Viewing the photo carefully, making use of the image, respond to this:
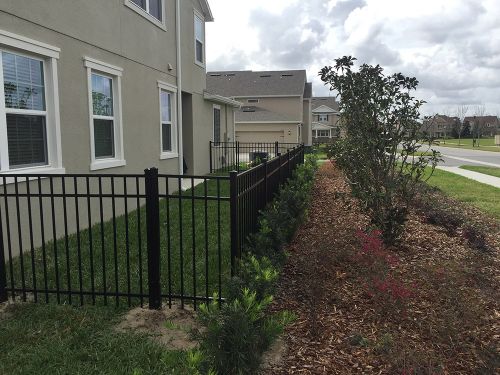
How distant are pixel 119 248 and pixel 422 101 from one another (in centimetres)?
437

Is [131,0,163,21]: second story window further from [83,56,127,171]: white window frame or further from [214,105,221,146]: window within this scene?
[214,105,221,146]: window

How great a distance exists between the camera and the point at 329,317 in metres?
3.85

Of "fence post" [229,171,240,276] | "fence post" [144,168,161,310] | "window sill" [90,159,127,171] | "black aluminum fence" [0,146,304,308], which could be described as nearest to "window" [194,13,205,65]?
"window sill" [90,159,127,171]

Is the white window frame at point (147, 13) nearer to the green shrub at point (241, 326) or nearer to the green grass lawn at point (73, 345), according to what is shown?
the green grass lawn at point (73, 345)

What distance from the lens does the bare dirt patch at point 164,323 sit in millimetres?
3445

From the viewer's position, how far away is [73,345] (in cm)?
337

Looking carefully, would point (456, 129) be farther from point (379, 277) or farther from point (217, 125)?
point (379, 277)

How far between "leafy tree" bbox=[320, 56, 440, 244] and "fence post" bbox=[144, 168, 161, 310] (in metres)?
2.99

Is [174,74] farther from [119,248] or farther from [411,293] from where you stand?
[411,293]

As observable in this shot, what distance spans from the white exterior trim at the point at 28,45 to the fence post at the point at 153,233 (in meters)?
2.86

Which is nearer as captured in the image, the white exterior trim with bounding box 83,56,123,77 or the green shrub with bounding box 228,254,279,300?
the green shrub with bounding box 228,254,279,300

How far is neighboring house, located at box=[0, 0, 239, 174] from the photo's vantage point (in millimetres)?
5617

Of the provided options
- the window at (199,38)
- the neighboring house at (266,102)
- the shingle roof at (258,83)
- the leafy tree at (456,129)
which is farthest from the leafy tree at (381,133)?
the leafy tree at (456,129)

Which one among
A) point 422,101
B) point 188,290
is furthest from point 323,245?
point 422,101
